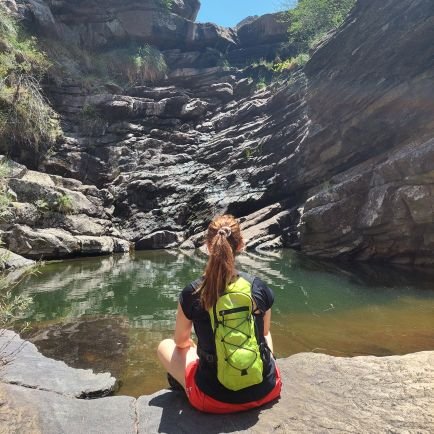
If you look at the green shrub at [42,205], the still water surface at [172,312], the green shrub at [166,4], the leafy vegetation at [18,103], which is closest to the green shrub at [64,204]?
the green shrub at [42,205]

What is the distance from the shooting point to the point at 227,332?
3.23m

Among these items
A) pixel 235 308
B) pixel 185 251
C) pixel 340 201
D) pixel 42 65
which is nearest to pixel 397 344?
pixel 235 308

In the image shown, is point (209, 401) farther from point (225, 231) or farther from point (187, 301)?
point (225, 231)

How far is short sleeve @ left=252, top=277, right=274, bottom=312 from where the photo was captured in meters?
3.41

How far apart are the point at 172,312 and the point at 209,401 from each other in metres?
5.81

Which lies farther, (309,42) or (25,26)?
(309,42)

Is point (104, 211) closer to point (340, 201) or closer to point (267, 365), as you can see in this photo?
Result: point (340, 201)

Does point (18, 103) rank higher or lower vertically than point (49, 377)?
higher

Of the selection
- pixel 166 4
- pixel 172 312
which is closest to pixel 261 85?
pixel 166 4

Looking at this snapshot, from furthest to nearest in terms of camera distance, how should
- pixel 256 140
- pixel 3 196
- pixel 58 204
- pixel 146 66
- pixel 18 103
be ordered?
pixel 146 66 → pixel 256 140 → pixel 18 103 → pixel 58 204 → pixel 3 196

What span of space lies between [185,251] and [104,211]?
17.3 ft

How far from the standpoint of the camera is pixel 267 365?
345cm

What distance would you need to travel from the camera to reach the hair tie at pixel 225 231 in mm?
3372

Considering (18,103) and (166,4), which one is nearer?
(18,103)
